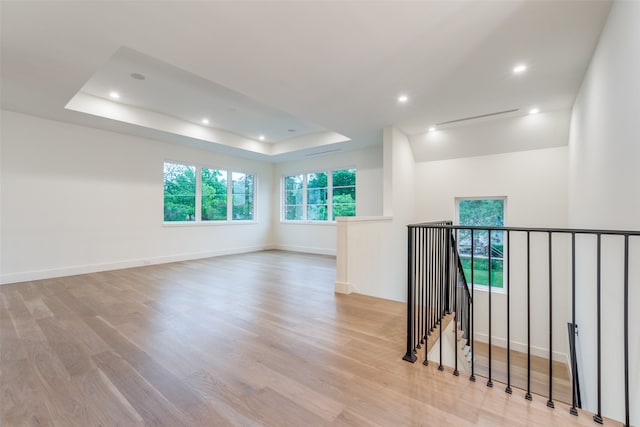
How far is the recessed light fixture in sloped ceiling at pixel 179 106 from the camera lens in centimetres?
364

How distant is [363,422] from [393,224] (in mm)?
3646

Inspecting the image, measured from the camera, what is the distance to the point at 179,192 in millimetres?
6352

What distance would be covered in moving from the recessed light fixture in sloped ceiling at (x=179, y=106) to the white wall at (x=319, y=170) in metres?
0.99

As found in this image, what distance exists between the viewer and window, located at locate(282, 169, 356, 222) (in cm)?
709

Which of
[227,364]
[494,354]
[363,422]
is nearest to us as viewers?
[363,422]

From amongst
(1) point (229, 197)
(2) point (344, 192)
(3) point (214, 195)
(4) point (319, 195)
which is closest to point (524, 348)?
(2) point (344, 192)

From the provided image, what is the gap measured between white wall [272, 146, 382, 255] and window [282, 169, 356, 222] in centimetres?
18

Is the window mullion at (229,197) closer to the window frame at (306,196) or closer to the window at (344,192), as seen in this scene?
the window frame at (306,196)

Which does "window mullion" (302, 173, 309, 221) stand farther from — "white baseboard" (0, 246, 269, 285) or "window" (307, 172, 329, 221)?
"white baseboard" (0, 246, 269, 285)

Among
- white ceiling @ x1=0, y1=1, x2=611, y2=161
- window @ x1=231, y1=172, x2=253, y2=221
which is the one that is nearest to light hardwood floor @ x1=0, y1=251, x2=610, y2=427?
white ceiling @ x1=0, y1=1, x2=611, y2=161

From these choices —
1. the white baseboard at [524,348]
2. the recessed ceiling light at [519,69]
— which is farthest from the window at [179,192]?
the white baseboard at [524,348]

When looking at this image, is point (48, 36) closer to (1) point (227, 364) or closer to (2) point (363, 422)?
(1) point (227, 364)

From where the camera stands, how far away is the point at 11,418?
1.49 meters

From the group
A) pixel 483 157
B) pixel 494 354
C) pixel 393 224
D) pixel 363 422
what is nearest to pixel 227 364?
pixel 363 422
